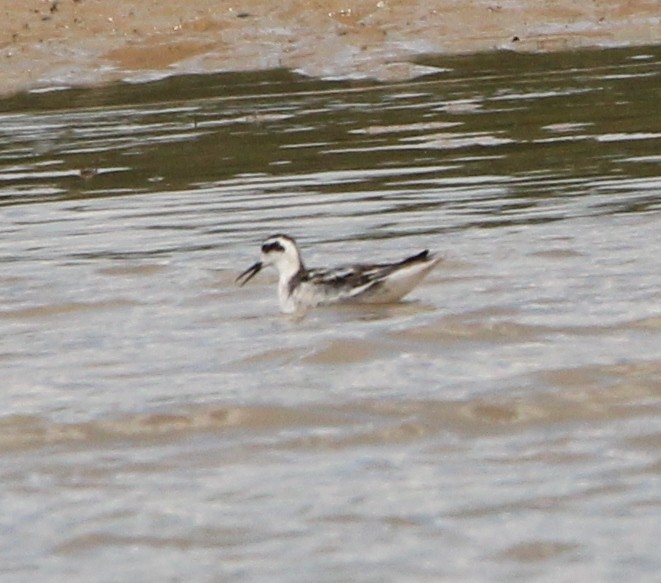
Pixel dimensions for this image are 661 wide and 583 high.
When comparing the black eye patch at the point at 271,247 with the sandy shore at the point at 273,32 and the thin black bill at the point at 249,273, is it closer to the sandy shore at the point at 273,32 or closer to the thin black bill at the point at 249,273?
the thin black bill at the point at 249,273

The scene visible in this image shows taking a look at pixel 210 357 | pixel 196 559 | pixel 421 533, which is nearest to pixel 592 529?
pixel 421 533

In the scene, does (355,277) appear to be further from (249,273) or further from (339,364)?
(339,364)

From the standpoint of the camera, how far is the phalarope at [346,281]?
10.8 metres

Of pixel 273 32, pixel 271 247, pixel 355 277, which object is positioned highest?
pixel 271 247

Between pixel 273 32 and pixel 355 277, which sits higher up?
pixel 355 277

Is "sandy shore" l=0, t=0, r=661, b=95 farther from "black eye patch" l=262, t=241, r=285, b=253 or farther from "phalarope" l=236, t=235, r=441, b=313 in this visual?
"phalarope" l=236, t=235, r=441, b=313

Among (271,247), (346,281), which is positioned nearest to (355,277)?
(346,281)

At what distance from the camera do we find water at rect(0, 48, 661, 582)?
6715 millimetres

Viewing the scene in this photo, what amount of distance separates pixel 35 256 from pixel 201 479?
5686mm

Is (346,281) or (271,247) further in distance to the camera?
(271,247)

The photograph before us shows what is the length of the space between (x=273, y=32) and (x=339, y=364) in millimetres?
20001

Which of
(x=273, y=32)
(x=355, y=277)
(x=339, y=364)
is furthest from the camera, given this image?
(x=273, y=32)

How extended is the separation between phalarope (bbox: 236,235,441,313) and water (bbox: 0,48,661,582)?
0.14m

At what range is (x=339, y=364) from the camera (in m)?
9.53
